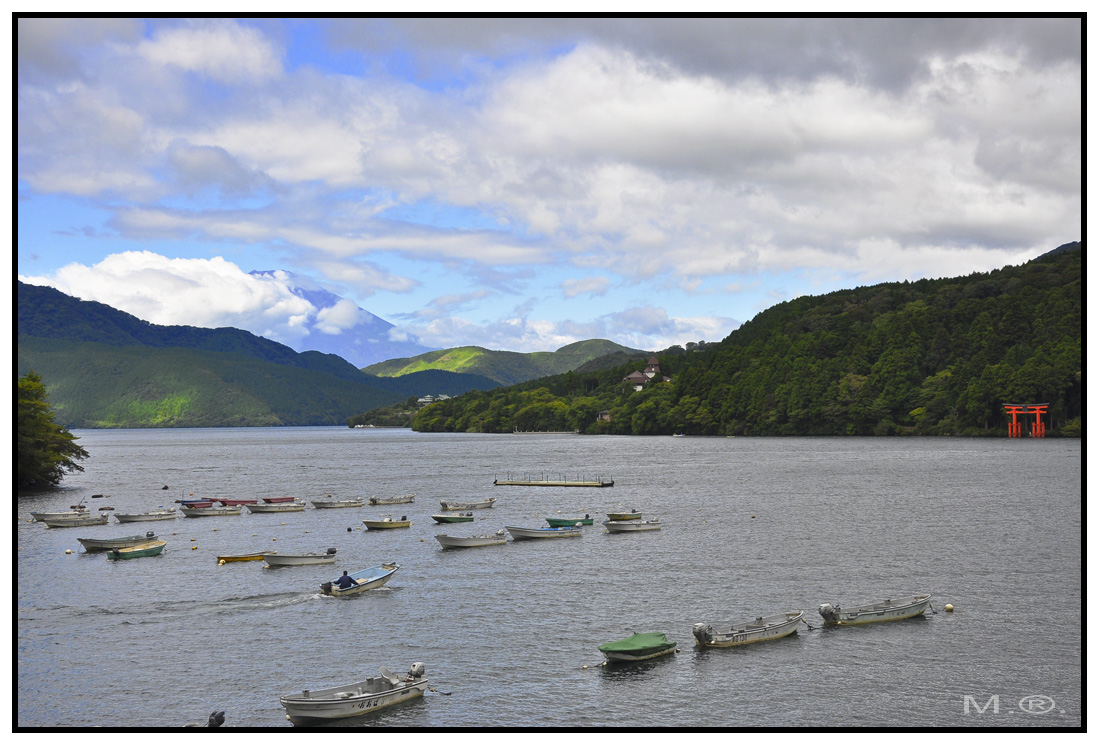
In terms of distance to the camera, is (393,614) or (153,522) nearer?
(393,614)

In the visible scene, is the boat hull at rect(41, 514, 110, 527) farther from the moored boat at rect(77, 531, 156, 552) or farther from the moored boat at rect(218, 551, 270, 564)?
the moored boat at rect(218, 551, 270, 564)

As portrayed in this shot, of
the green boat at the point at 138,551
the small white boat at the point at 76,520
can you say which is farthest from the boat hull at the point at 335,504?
the green boat at the point at 138,551

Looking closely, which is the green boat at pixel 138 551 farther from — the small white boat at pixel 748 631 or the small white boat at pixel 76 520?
the small white boat at pixel 748 631

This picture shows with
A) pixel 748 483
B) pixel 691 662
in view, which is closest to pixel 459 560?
pixel 691 662

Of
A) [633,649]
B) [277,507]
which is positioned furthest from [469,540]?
[277,507]

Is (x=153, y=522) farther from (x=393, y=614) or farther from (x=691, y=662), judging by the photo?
(x=691, y=662)
